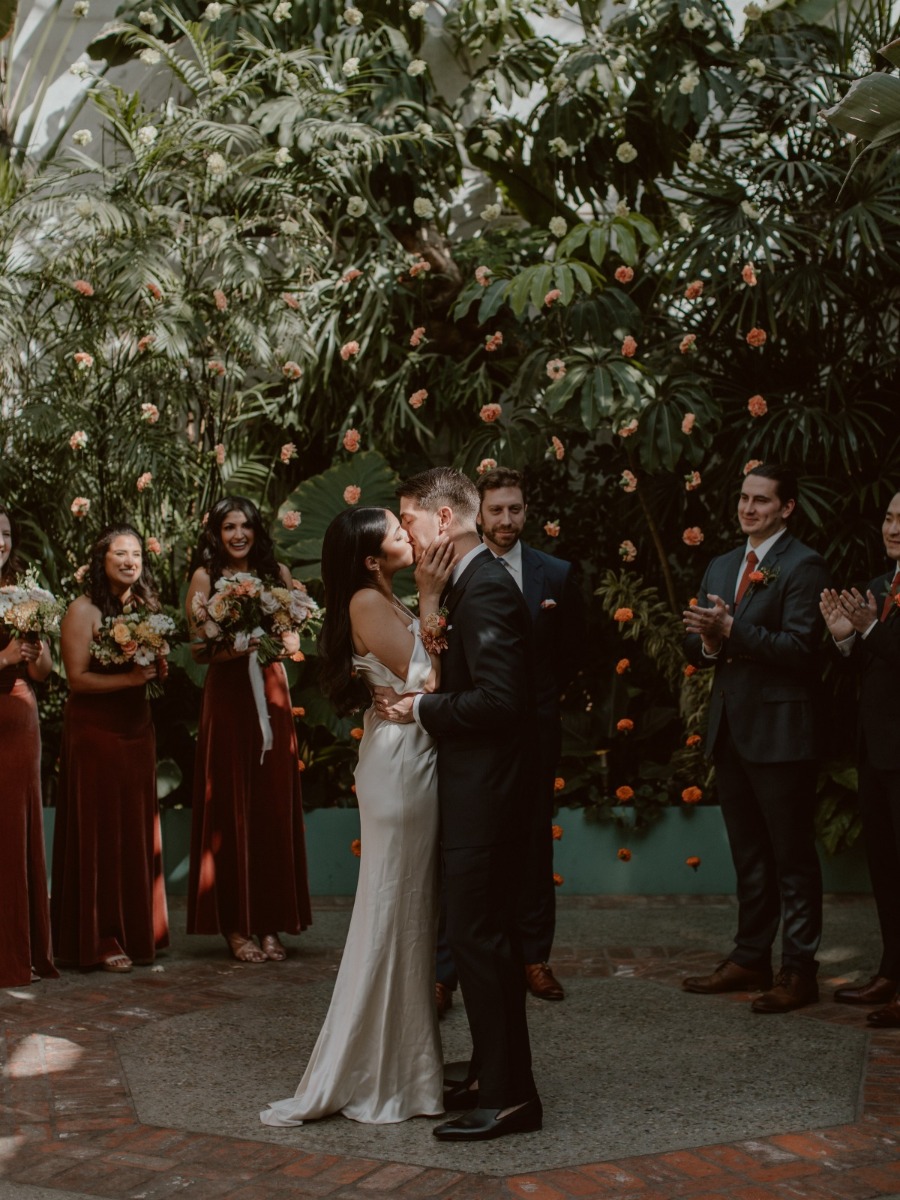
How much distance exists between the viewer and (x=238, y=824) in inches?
249

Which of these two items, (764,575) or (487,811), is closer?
(487,811)

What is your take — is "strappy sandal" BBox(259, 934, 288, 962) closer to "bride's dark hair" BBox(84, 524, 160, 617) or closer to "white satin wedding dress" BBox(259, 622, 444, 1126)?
"bride's dark hair" BBox(84, 524, 160, 617)

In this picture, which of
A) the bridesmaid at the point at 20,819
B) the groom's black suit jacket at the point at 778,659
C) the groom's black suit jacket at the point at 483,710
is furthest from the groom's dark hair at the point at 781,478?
the bridesmaid at the point at 20,819

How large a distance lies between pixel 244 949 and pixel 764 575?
2.90 metres

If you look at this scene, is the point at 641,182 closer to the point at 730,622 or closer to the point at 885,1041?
the point at 730,622

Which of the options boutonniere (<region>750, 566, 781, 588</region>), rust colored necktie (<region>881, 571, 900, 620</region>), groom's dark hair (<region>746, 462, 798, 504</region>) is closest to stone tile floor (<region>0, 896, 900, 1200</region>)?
rust colored necktie (<region>881, 571, 900, 620</region>)

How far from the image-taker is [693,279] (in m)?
7.60

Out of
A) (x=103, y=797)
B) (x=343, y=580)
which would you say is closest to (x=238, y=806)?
(x=103, y=797)

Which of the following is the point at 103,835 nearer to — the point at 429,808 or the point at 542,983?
the point at 542,983

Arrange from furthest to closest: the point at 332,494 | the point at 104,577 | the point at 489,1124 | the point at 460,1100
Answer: the point at 332,494, the point at 104,577, the point at 460,1100, the point at 489,1124

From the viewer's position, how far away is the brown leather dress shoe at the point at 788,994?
5.37 m

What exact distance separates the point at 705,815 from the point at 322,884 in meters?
2.17

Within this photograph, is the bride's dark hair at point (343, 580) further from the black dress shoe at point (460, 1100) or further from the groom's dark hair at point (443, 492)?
the black dress shoe at point (460, 1100)

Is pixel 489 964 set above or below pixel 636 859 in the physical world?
above
